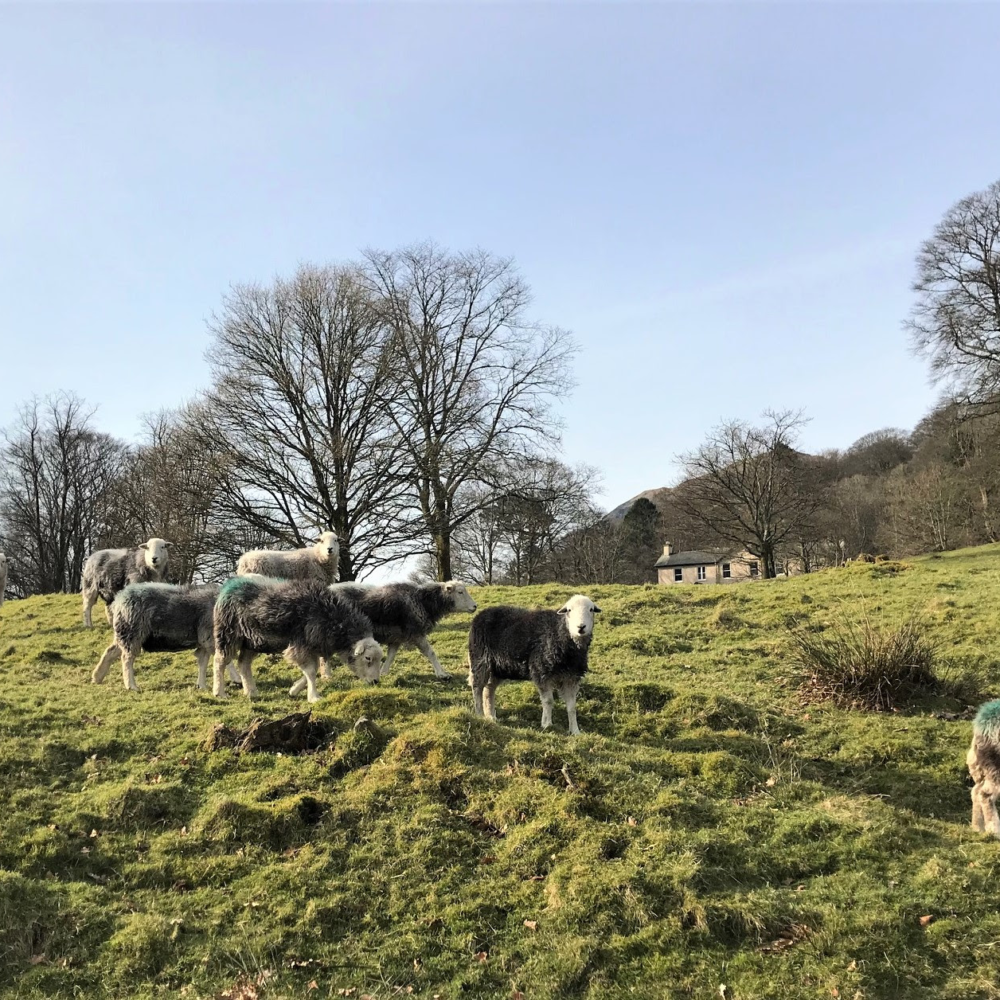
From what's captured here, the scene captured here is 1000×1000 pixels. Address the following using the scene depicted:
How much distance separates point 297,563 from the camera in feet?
58.4

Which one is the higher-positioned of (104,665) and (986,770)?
(104,665)

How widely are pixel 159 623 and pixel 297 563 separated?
5277 mm

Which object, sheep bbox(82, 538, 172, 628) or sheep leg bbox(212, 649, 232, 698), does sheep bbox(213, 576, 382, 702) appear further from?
sheep bbox(82, 538, 172, 628)

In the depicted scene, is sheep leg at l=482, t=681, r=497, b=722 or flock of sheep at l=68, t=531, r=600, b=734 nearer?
flock of sheep at l=68, t=531, r=600, b=734

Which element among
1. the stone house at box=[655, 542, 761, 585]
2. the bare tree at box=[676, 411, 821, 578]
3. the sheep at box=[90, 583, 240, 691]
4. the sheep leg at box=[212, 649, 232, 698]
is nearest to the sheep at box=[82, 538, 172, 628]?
the sheep at box=[90, 583, 240, 691]

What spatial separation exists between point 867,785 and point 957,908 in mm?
2913

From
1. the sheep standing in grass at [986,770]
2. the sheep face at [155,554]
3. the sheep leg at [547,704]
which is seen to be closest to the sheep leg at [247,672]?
the sheep leg at [547,704]

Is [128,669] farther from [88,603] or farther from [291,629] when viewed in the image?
[88,603]

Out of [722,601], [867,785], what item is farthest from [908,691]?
[722,601]

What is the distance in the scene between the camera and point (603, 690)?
11625 millimetres

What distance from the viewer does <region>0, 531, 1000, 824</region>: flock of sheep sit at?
10367mm

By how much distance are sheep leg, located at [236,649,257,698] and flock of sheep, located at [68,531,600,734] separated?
16 millimetres

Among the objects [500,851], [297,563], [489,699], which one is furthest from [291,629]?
[297,563]

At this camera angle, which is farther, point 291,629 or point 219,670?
point 219,670
